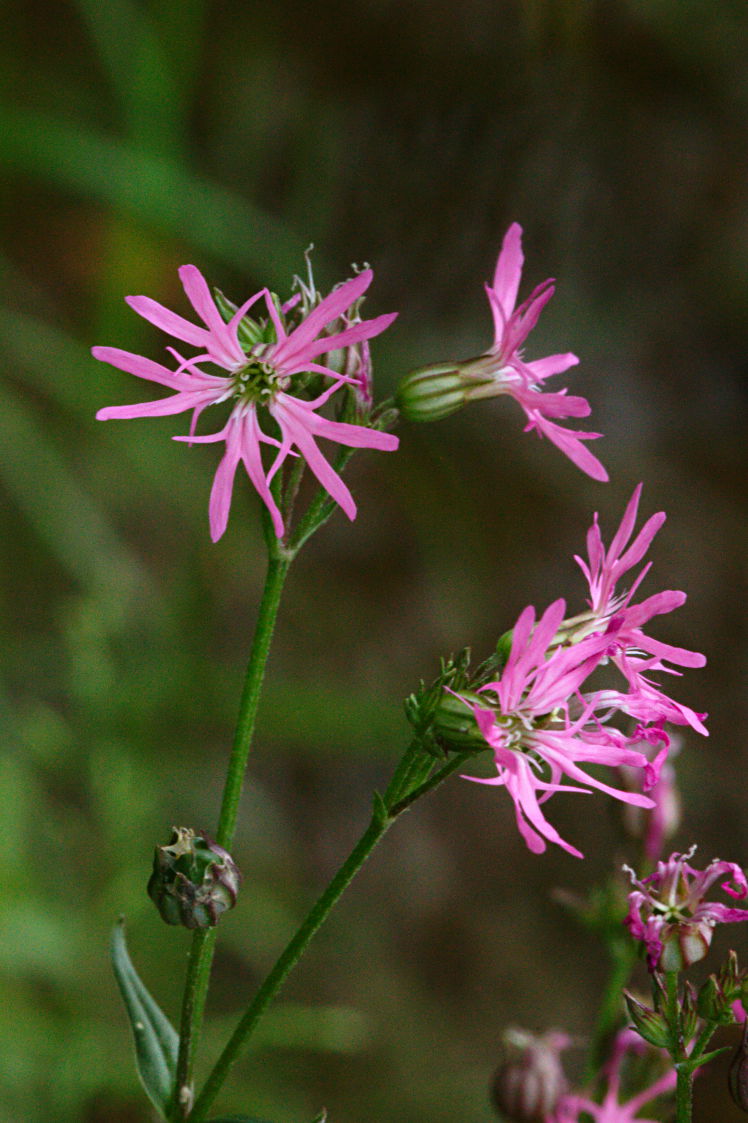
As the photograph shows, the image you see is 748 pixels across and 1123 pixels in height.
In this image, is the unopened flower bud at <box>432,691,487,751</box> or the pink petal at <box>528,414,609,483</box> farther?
the pink petal at <box>528,414,609,483</box>

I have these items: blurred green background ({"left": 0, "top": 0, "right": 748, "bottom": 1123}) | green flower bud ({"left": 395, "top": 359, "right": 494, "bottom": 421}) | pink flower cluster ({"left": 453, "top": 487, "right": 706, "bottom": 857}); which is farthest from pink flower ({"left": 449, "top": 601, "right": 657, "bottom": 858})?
blurred green background ({"left": 0, "top": 0, "right": 748, "bottom": 1123})

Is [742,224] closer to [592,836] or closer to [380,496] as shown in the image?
[380,496]

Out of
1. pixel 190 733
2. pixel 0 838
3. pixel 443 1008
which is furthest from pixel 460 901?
pixel 0 838

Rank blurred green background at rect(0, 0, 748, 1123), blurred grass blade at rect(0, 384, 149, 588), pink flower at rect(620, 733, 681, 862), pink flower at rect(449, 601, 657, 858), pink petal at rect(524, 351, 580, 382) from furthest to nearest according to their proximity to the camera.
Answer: blurred grass blade at rect(0, 384, 149, 588) < blurred green background at rect(0, 0, 748, 1123) < pink flower at rect(620, 733, 681, 862) < pink petal at rect(524, 351, 580, 382) < pink flower at rect(449, 601, 657, 858)

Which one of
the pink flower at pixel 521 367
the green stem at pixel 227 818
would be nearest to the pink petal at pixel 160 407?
the green stem at pixel 227 818

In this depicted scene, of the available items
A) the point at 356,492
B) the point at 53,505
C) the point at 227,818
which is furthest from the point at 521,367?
the point at 53,505

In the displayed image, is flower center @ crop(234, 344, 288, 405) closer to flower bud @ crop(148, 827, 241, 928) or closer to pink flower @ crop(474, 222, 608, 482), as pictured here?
pink flower @ crop(474, 222, 608, 482)

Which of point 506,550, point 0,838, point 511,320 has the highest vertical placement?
point 506,550

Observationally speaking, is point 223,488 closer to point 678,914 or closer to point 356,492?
point 678,914
